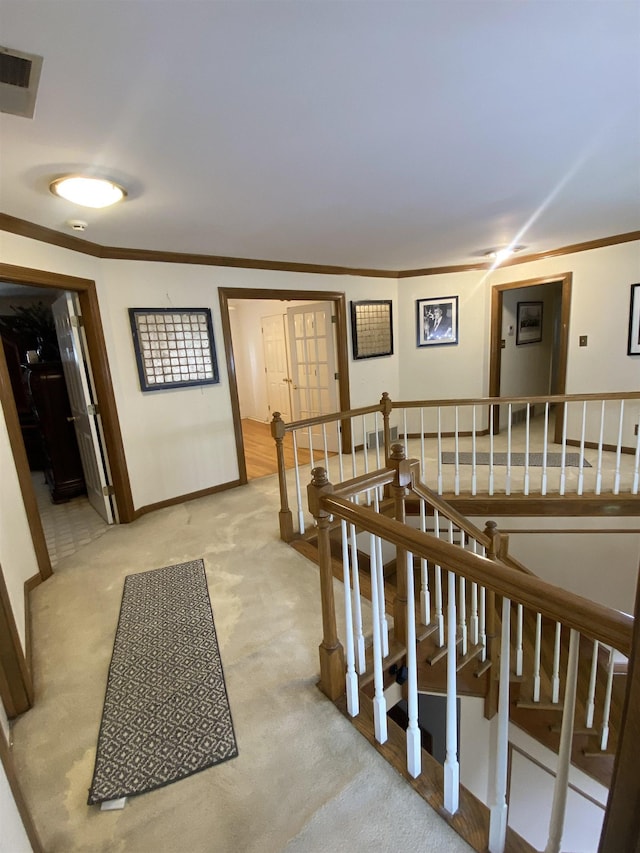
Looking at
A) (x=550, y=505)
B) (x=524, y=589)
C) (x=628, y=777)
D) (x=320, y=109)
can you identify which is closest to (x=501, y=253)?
(x=550, y=505)

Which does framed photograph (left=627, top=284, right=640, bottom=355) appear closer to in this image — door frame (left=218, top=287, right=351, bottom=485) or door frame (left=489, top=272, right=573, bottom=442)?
door frame (left=489, top=272, right=573, bottom=442)

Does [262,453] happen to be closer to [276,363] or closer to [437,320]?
[276,363]

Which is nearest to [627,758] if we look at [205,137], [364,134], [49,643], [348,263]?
[364,134]

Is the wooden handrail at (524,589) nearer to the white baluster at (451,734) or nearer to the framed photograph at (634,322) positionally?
the white baluster at (451,734)

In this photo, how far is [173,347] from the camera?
11.7 feet

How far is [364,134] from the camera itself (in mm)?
1707

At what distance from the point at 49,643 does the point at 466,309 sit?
5284 millimetres

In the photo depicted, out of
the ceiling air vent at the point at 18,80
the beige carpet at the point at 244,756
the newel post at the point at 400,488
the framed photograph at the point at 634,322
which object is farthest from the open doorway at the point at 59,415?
the framed photograph at the point at 634,322

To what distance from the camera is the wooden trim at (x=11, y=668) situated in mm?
1582

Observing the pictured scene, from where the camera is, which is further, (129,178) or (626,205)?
(626,205)

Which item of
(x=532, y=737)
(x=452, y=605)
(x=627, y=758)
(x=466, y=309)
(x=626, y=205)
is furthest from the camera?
(x=466, y=309)

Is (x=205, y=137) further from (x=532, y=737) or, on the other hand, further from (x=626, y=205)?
(x=532, y=737)

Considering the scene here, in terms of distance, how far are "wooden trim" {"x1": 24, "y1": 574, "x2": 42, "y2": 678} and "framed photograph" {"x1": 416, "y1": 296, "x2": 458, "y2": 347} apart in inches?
189

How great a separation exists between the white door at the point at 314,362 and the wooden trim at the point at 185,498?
1.62 meters
